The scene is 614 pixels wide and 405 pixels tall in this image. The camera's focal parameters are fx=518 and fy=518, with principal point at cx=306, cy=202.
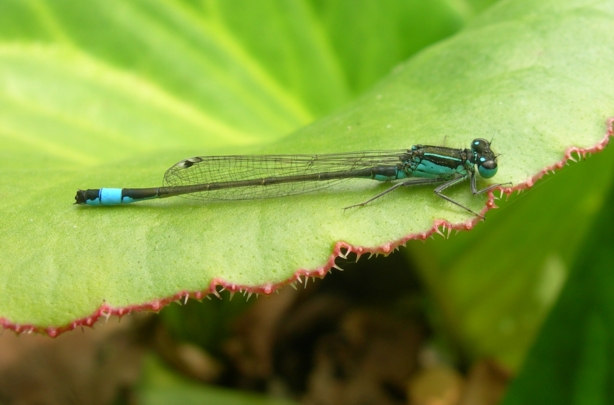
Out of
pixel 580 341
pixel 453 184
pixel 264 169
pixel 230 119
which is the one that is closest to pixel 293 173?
pixel 264 169

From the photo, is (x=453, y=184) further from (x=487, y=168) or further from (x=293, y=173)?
(x=293, y=173)

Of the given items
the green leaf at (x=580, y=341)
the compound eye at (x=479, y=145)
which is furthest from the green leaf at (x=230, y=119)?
the green leaf at (x=580, y=341)

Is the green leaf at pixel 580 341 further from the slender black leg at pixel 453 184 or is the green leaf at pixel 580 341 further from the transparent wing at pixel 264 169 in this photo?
the transparent wing at pixel 264 169

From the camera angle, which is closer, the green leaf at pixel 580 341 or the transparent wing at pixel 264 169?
the transparent wing at pixel 264 169

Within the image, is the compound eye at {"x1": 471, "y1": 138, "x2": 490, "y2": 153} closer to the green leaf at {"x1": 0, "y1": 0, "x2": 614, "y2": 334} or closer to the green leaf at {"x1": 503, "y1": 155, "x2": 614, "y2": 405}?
the green leaf at {"x1": 0, "y1": 0, "x2": 614, "y2": 334}

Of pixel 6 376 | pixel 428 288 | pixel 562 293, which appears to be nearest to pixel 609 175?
pixel 562 293

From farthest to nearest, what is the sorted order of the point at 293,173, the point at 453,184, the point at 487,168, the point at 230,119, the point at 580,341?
the point at 230,119 → the point at 580,341 → the point at 293,173 → the point at 453,184 → the point at 487,168

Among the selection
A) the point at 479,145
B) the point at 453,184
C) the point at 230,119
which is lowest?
the point at 453,184
